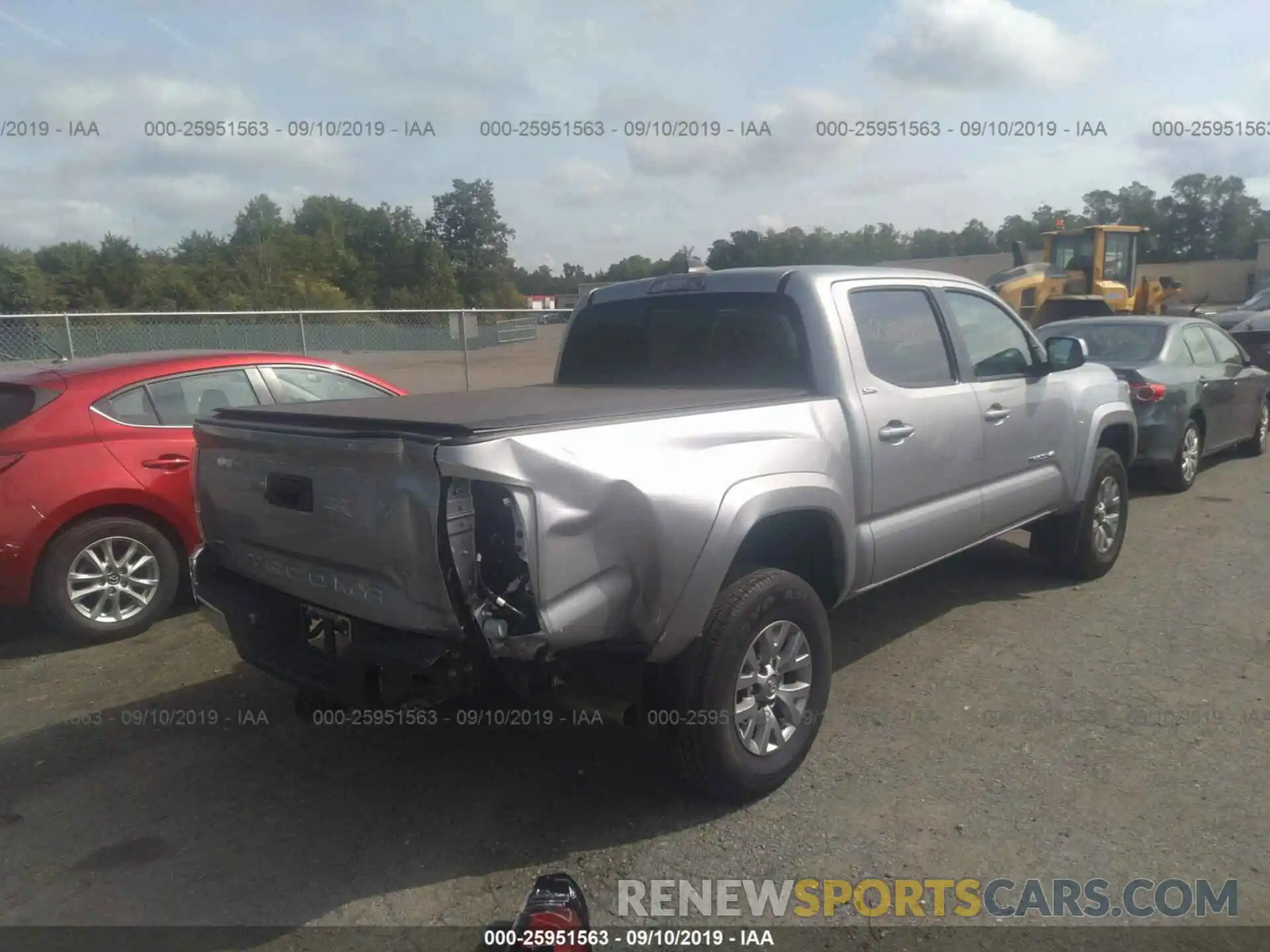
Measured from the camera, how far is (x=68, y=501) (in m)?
5.09

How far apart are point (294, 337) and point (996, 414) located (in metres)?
11.1

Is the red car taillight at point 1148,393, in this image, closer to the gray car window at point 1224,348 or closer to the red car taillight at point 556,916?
the gray car window at point 1224,348

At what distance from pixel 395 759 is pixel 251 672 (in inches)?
54.7

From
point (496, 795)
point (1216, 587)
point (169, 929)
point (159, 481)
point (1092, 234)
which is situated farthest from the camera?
point (1092, 234)

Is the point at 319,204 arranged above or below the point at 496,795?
above

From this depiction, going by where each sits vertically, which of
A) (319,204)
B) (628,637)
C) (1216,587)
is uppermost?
(319,204)

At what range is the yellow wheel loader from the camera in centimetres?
1605

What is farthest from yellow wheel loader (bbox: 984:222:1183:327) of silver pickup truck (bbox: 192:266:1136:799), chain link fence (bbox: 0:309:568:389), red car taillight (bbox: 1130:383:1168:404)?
silver pickup truck (bbox: 192:266:1136:799)

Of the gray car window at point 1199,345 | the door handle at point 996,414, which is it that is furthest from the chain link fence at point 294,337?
the door handle at point 996,414

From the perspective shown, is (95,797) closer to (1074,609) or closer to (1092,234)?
(1074,609)

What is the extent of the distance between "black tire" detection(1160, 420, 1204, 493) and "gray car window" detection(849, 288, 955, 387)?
197 inches

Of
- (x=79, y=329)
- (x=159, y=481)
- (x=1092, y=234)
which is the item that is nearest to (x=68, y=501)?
(x=159, y=481)

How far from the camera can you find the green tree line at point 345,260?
94.4 feet

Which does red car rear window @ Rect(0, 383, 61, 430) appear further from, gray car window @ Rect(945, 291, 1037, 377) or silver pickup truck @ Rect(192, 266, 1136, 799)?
gray car window @ Rect(945, 291, 1037, 377)
